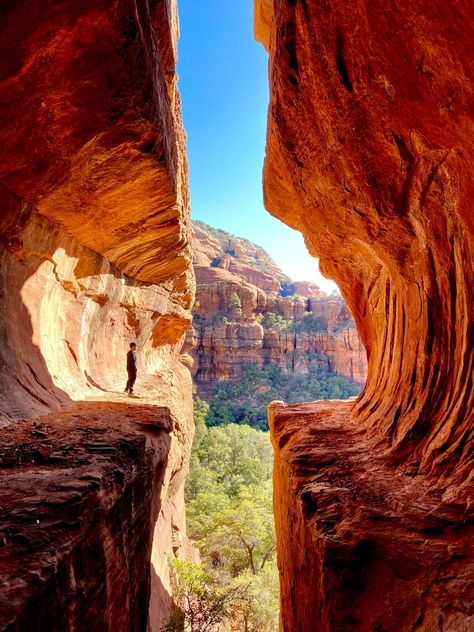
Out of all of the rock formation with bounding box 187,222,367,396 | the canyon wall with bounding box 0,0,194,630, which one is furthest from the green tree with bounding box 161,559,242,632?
the rock formation with bounding box 187,222,367,396

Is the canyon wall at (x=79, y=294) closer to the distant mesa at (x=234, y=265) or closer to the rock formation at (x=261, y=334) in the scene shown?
the rock formation at (x=261, y=334)

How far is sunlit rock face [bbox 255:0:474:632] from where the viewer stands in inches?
116

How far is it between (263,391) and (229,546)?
2901 centimetres

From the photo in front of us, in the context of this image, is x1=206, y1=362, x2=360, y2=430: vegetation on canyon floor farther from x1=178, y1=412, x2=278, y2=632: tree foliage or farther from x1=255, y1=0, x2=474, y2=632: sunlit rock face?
x1=255, y1=0, x2=474, y2=632: sunlit rock face

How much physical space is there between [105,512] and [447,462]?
3.73m

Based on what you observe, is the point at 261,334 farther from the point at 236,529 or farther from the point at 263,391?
the point at 236,529

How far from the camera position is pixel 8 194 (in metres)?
5.17

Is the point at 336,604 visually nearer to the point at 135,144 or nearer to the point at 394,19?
the point at 394,19

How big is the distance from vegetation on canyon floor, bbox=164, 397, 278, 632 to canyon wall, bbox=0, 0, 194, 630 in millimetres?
959

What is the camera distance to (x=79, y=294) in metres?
7.94

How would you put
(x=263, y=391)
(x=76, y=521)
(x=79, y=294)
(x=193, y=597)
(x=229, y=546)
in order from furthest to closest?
(x=263, y=391)
(x=229, y=546)
(x=193, y=597)
(x=79, y=294)
(x=76, y=521)

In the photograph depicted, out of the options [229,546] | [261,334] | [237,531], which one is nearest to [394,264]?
[237,531]

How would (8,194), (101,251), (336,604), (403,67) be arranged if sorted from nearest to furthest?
(336,604), (403,67), (8,194), (101,251)

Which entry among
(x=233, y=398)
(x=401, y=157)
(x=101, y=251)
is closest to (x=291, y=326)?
(x=233, y=398)
